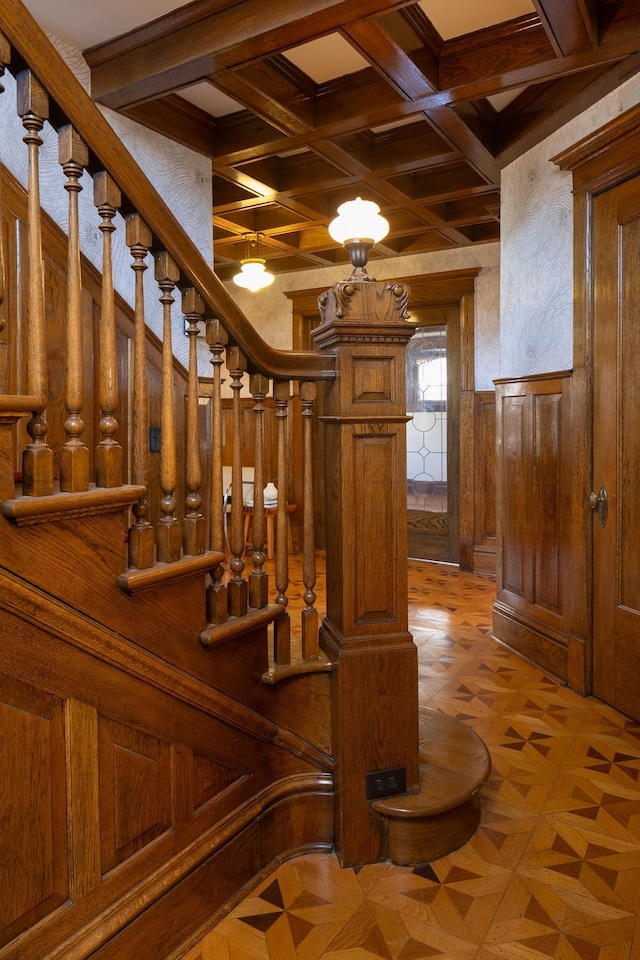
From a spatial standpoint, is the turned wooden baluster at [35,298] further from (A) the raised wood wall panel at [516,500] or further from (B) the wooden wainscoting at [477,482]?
(B) the wooden wainscoting at [477,482]

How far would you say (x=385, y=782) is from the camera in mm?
1940

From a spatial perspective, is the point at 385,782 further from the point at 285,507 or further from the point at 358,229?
the point at 358,229

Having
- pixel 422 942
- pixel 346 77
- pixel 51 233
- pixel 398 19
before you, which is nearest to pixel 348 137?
pixel 346 77

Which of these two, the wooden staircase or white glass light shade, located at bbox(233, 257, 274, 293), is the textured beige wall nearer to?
the wooden staircase

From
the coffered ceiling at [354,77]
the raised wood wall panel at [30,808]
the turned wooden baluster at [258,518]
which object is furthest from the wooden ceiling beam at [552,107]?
the raised wood wall panel at [30,808]

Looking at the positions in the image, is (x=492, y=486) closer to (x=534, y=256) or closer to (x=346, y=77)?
(x=534, y=256)

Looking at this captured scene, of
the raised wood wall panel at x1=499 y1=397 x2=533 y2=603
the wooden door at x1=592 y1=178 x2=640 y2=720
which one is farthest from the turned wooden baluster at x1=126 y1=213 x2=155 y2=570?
the raised wood wall panel at x1=499 y1=397 x2=533 y2=603

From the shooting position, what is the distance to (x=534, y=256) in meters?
3.54

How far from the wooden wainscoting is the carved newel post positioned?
3.75 meters

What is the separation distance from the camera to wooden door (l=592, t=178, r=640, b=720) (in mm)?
2779

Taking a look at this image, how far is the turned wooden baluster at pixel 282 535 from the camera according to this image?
1.91 meters

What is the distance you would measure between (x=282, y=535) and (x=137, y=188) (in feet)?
3.09

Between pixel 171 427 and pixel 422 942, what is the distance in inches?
53.1

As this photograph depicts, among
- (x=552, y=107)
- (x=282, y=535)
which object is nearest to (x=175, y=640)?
(x=282, y=535)
